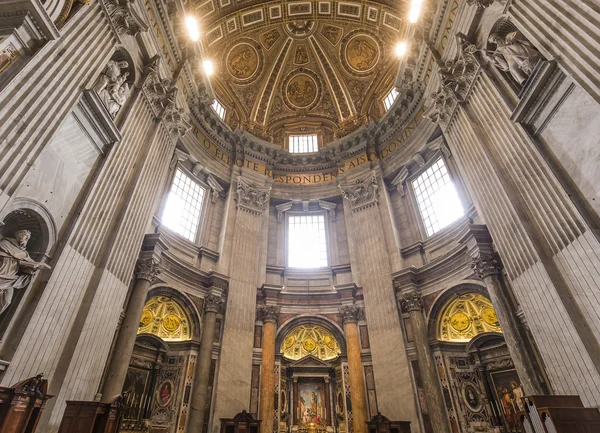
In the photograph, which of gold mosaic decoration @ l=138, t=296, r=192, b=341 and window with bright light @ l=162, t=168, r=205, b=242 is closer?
gold mosaic decoration @ l=138, t=296, r=192, b=341

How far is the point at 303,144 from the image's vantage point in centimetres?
1898

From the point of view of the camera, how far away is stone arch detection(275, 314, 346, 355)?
12336 millimetres

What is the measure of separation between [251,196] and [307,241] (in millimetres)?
3333

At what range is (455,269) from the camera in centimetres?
1060

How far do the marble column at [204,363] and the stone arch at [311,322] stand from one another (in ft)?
8.58

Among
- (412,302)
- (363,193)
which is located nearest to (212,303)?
(412,302)

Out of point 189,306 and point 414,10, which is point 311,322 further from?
point 414,10

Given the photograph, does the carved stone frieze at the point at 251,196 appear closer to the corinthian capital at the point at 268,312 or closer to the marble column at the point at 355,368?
the corinthian capital at the point at 268,312

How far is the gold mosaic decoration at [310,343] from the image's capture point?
13.0 meters

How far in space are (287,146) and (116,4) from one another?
11.3 meters

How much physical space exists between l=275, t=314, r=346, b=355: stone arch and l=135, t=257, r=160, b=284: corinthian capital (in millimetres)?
5392

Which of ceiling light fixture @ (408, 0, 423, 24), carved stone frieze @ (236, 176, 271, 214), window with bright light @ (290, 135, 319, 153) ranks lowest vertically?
carved stone frieze @ (236, 176, 271, 214)

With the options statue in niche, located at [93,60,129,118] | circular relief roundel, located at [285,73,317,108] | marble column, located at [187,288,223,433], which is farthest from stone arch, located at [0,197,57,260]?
circular relief roundel, located at [285,73,317,108]

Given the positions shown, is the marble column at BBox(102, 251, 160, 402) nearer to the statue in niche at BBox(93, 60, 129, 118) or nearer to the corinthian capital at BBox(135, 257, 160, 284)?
the corinthian capital at BBox(135, 257, 160, 284)
